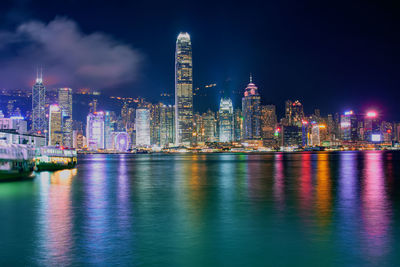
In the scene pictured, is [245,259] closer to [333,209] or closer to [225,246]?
[225,246]

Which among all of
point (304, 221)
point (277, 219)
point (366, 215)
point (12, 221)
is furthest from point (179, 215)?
point (366, 215)

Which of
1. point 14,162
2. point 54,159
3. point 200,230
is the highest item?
point 14,162

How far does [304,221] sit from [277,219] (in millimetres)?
1815

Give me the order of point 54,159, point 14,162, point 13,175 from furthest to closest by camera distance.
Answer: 1. point 54,159
2. point 14,162
3. point 13,175

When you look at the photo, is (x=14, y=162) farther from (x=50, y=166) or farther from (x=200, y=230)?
(x=200, y=230)

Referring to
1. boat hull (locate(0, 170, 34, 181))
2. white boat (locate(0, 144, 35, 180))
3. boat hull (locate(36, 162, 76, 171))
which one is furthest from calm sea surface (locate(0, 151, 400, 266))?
boat hull (locate(36, 162, 76, 171))

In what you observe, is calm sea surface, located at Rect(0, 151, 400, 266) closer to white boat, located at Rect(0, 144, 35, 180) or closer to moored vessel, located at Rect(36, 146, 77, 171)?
white boat, located at Rect(0, 144, 35, 180)

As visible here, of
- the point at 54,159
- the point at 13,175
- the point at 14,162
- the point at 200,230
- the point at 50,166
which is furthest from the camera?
the point at 54,159

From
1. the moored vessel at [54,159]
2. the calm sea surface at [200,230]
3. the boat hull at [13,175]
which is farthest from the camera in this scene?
the moored vessel at [54,159]

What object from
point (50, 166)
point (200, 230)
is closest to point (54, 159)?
point (50, 166)

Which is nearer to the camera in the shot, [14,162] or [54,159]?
[14,162]

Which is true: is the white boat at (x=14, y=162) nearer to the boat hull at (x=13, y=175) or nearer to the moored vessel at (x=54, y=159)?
the boat hull at (x=13, y=175)

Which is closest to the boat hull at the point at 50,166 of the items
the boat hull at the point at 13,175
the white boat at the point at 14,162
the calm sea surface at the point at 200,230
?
the white boat at the point at 14,162

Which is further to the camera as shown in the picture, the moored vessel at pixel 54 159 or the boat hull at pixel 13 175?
the moored vessel at pixel 54 159
